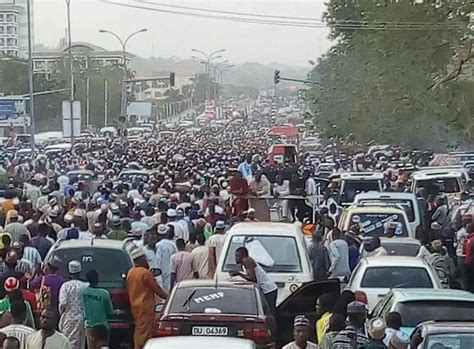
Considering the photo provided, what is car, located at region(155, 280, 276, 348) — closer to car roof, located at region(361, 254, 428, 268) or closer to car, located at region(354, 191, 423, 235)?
car roof, located at region(361, 254, 428, 268)

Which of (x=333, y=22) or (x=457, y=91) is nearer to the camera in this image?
(x=457, y=91)

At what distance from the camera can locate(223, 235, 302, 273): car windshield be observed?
633 inches

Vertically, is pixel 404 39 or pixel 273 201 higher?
pixel 404 39

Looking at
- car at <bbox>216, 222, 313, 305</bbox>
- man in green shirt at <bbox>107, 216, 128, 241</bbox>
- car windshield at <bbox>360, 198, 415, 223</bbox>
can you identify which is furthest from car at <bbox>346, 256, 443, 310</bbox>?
car windshield at <bbox>360, 198, 415, 223</bbox>

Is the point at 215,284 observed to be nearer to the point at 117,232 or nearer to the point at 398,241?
the point at 117,232

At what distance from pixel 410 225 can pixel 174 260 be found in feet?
24.9

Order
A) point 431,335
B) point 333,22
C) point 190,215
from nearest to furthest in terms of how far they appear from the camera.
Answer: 1. point 431,335
2. point 190,215
3. point 333,22

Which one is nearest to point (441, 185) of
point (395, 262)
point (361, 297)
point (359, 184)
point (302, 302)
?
point (359, 184)

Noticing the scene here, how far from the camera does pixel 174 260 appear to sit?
55.0 feet

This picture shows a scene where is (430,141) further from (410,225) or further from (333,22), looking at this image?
(410,225)

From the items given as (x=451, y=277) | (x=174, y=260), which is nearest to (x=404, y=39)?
(x=451, y=277)

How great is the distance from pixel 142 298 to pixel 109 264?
139 cm

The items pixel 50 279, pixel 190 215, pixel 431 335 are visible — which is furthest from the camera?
pixel 190 215

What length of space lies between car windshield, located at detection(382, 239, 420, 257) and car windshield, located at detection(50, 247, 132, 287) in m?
4.82
